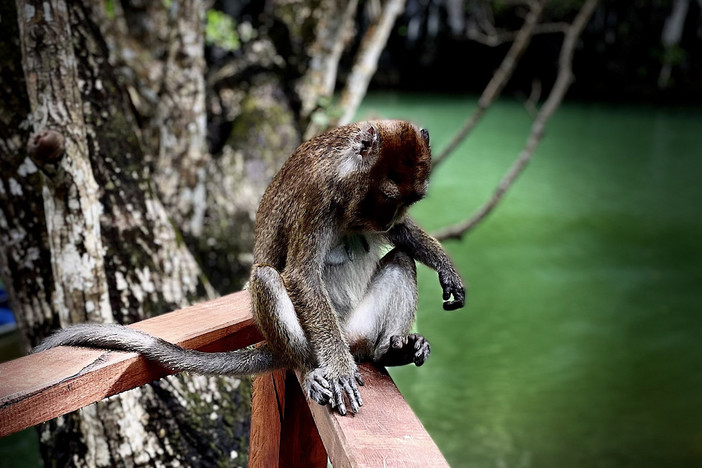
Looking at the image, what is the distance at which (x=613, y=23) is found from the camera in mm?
19938

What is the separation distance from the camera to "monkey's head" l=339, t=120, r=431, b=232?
1.93 m

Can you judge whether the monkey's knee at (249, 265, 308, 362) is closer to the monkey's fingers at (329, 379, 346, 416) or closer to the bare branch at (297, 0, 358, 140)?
the monkey's fingers at (329, 379, 346, 416)

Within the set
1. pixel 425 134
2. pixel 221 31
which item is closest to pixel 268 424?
pixel 425 134

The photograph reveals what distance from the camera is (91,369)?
172 cm

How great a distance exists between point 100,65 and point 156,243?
70 centimetres

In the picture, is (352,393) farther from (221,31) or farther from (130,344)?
(221,31)

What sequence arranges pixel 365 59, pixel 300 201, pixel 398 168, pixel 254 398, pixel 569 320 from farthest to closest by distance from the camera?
pixel 569 320 < pixel 365 59 < pixel 254 398 < pixel 300 201 < pixel 398 168

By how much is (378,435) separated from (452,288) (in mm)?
781

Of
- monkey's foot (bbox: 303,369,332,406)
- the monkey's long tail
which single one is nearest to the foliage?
the monkey's long tail

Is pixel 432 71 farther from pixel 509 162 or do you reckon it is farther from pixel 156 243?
pixel 156 243

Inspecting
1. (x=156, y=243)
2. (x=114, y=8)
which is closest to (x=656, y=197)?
(x=114, y=8)

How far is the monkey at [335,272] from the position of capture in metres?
1.88

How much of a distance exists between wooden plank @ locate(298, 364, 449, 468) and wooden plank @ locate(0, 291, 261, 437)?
42cm

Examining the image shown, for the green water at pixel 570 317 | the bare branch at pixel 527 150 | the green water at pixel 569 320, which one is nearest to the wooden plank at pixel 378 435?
the green water at pixel 570 317
